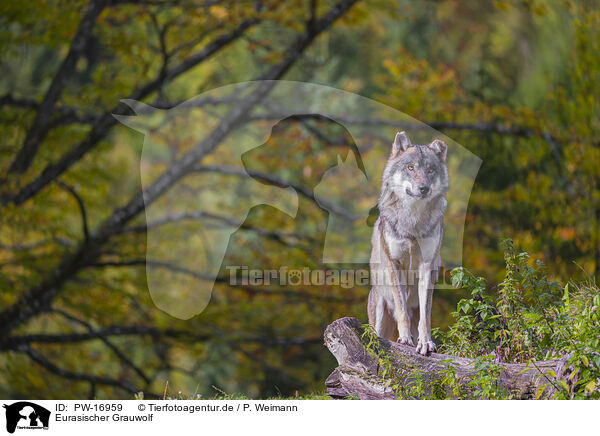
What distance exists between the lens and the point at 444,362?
1.76m

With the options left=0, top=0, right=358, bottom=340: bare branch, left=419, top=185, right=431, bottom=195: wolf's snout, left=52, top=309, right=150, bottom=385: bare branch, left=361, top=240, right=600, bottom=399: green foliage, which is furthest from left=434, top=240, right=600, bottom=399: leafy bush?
left=52, top=309, right=150, bottom=385: bare branch

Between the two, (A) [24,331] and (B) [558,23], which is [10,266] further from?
(B) [558,23]

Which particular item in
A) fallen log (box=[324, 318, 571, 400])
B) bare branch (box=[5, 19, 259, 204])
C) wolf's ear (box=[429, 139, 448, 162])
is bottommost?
fallen log (box=[324, 318, 571, 400])

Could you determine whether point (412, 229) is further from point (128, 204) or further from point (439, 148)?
point (128, 204)

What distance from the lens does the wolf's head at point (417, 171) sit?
177cm

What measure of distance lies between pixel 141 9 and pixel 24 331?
2147mm

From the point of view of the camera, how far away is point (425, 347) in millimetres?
1765

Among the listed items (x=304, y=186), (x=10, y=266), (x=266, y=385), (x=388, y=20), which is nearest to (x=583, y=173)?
(x=304, y=186)

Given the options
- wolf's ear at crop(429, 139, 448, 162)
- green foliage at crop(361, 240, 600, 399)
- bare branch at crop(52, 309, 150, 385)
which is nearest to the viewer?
green foliage at crop(361, 240, 600, 399)
